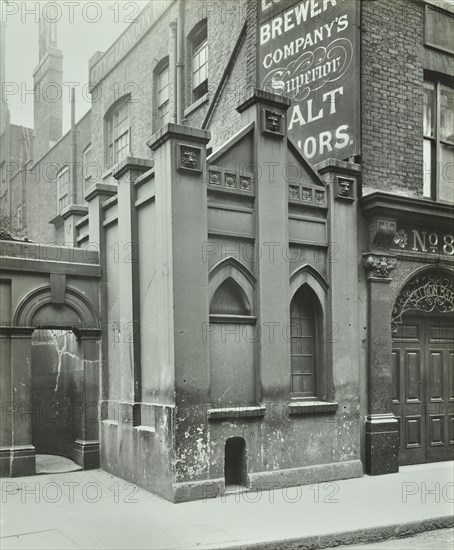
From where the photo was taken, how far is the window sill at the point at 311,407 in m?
8.96

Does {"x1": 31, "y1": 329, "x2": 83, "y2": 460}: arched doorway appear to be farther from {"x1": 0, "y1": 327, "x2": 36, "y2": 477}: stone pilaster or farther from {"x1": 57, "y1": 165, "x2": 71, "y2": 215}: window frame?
{"x1": 57, "y1": 165, "x2": 71, "y2": 215}: window frame

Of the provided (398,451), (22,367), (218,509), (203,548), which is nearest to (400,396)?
(398,451)

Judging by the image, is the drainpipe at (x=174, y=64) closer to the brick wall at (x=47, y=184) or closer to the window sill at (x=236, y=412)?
the brick wall at (x=47, y=184)

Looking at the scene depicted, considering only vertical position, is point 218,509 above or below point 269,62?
below

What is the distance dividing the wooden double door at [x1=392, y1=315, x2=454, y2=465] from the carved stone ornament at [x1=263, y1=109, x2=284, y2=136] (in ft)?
13.2

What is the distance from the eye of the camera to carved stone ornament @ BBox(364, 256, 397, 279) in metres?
9.92

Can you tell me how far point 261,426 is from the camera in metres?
8.69

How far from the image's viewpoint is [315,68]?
A: 10.5m

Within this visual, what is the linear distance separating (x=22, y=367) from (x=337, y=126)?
643 cm

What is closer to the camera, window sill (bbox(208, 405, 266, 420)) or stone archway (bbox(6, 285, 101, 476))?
window sill (bbox(208, 405, 266, 420))

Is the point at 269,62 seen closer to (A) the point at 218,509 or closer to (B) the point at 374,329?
(B) the point at 374,329

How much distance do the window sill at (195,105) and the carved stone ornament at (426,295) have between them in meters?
6.19

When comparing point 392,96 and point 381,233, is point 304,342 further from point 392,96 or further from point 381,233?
point 392,96

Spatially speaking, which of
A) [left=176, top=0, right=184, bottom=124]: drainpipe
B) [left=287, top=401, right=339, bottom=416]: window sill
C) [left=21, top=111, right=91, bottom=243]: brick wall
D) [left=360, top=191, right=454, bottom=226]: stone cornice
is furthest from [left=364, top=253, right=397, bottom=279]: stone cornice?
[left=21, top=111, right=91, bottom=243]: brick wall
